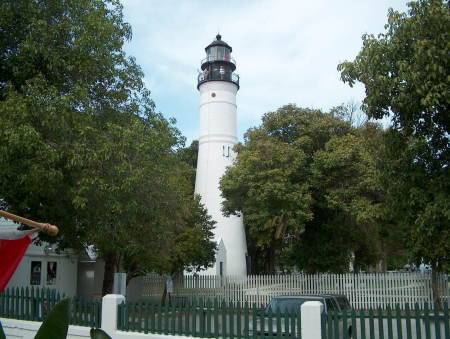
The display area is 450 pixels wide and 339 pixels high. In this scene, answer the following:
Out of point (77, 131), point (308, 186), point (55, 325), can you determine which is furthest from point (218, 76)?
point (55, 325)

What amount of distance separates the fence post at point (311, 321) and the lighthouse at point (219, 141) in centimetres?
2417

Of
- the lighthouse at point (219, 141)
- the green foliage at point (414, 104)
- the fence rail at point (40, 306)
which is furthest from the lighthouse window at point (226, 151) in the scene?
the green foliage at point (414, 104)

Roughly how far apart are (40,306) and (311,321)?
619 centimetres

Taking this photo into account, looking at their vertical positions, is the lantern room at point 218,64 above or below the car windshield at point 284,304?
above

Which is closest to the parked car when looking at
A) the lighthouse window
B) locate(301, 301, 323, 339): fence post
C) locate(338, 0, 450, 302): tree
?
locate(301, 301, 323, 339): fence post

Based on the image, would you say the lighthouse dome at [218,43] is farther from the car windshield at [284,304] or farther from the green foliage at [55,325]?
the green foliage at [55,325]

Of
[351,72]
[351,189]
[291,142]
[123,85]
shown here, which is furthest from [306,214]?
[351,72]

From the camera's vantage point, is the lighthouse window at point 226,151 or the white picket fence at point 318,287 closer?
the white picket fence at point 318,287

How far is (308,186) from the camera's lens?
24.7 meters

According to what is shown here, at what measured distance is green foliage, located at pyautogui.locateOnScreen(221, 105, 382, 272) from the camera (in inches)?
934

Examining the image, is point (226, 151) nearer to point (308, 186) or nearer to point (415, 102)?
point (308, 186)

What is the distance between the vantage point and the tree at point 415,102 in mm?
7992

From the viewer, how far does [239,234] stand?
110 feet

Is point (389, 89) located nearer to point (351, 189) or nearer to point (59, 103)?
point (59, 103)
